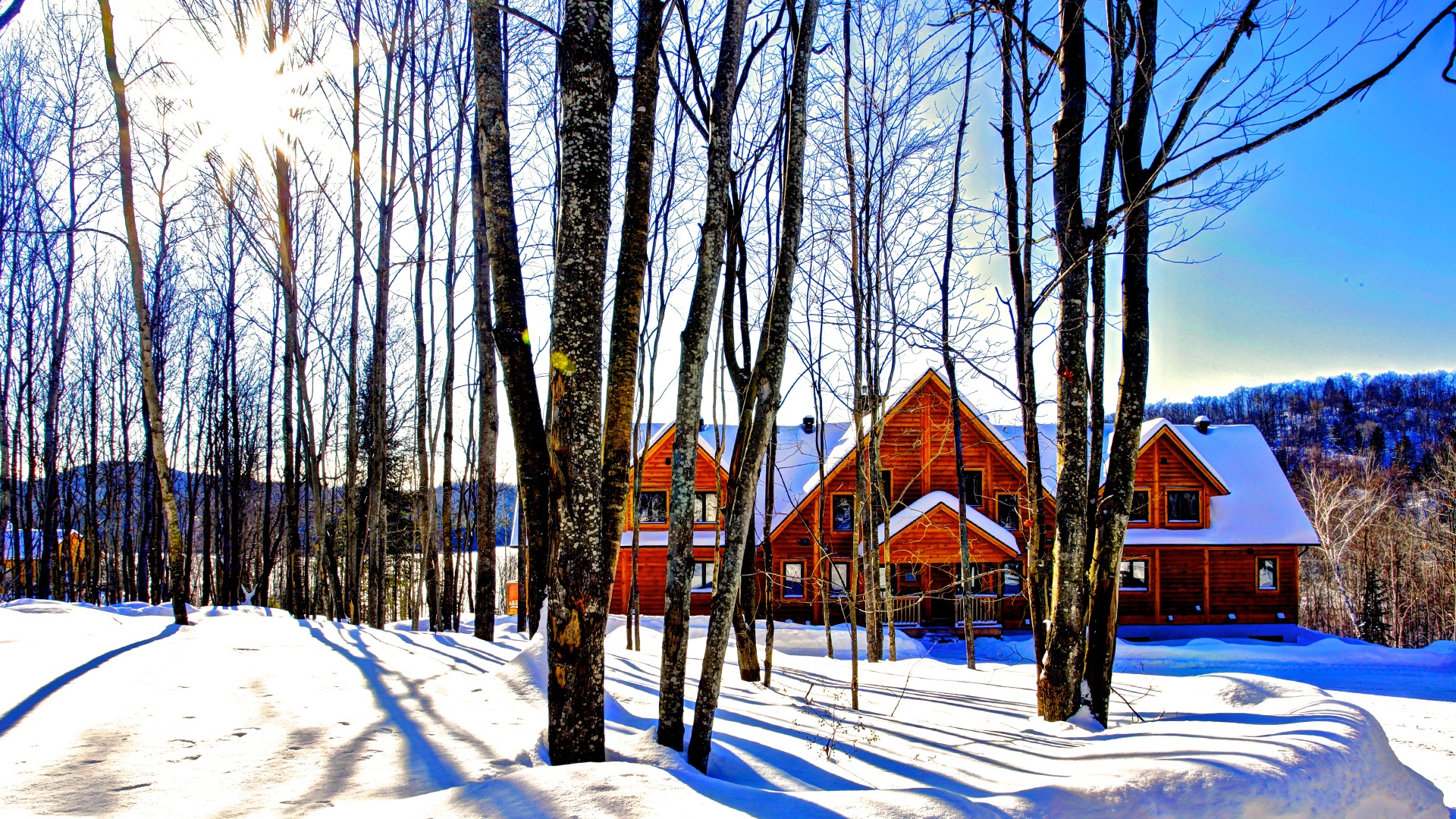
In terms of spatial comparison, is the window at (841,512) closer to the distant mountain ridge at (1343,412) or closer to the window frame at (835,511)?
the window frame at (835,511)

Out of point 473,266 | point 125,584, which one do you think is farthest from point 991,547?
point 125,584

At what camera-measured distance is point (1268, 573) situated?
67.6 ft

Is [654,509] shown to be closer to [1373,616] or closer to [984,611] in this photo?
[984,611]

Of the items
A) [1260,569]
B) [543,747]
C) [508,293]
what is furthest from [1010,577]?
[508,293]

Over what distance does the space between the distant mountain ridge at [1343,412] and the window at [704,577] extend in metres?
51.2

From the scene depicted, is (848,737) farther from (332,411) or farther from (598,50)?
(332,411)

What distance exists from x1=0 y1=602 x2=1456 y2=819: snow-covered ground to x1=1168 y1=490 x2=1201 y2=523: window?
15.7 metres

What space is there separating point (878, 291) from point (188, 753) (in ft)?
32.0

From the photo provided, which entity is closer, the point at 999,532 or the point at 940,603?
the point at 999,532

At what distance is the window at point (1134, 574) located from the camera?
803 inches

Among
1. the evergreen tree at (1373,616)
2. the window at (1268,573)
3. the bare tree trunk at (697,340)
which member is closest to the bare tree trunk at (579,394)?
the bare tree trunk at (697,340)

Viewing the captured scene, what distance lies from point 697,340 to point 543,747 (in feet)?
6.84

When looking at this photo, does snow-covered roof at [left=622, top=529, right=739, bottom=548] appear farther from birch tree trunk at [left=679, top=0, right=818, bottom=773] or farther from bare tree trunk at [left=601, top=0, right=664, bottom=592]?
bare tree trunk at [left=601, top=0, right=664, bottom=592]

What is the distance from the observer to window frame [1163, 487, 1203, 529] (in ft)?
68.2
